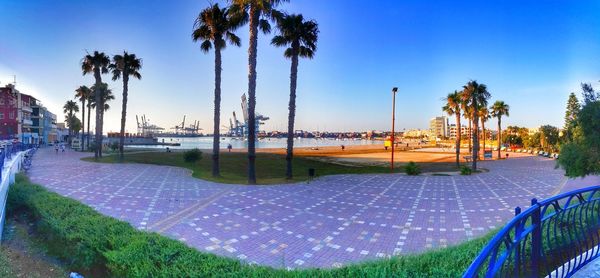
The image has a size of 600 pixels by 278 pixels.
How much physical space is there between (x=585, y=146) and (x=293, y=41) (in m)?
14.8

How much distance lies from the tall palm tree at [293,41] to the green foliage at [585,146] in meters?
12.7

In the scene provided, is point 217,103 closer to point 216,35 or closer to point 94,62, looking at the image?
point 216,35

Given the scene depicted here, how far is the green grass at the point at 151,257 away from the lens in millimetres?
3463

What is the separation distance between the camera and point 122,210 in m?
A: 10.1

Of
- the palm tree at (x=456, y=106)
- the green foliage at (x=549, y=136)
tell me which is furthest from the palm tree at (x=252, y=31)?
the green foliage at (x=549, y=136)

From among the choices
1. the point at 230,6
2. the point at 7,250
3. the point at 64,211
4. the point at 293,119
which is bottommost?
the point at 7,250

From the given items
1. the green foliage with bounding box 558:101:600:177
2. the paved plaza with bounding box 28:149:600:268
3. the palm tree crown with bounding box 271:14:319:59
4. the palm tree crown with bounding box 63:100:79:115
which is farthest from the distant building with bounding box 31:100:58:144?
the green foliage with bounding box 558:101:600:177

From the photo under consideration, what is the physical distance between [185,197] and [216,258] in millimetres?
9190

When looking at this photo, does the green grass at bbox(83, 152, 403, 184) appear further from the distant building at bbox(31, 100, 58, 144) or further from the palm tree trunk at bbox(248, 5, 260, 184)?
the distant building at bbox(31, 100, 58, 144)

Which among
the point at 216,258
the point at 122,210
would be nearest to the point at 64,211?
the point at 122,210

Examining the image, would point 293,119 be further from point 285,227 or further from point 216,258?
point 216,258

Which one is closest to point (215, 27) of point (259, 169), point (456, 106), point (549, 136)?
point (259, 169)

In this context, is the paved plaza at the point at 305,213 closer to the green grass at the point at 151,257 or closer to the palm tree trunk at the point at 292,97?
the green grass at the point at 151,257

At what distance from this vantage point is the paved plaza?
23.4 feet
